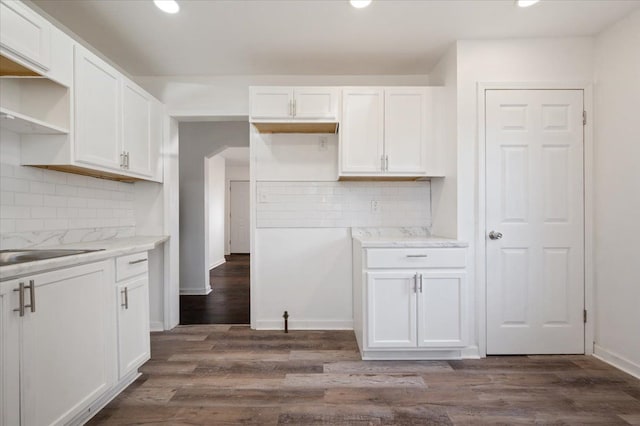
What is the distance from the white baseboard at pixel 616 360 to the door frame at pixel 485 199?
0.17ft

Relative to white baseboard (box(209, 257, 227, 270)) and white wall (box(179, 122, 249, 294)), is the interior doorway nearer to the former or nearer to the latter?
white baseboard (box(209, 257, 227, 270))

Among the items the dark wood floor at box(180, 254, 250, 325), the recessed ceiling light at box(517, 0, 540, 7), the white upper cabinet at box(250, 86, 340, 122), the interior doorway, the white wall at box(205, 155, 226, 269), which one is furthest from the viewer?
the white wall at box(205, 155, 226, 269)

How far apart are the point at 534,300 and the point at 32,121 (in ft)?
11.6

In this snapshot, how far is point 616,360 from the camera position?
235 centimetres

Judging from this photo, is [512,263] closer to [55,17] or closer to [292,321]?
[292,321]

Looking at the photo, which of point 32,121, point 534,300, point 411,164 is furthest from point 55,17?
point 534,300

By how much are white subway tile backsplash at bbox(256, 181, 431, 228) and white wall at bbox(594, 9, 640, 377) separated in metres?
1.33

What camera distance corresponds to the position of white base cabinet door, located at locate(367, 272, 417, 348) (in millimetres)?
2428

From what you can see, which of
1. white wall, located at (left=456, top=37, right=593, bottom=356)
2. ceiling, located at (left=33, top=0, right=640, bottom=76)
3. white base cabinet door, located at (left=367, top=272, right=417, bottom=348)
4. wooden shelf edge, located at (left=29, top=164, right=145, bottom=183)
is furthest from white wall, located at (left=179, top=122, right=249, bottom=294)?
white wall, located at (left=456, top=37, right=593, bottom=356)

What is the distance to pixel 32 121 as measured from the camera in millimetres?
1679

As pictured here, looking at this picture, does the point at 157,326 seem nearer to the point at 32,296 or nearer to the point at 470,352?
the point at 32,296

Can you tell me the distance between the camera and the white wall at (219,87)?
126 inches

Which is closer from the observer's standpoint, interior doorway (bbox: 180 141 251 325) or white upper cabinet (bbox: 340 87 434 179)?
white upper cabinet (bbox: 340 87 434 179)

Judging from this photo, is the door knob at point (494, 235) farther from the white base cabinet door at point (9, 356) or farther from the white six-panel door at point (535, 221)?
the white base cabinet door at point (9, 356)
